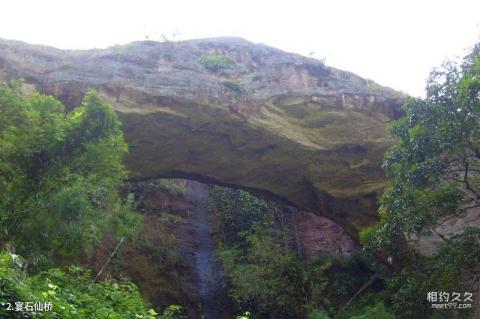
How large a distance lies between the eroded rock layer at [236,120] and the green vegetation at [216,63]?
5 centimetres

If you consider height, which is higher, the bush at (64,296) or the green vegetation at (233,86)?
the green vegetation at (233,86)

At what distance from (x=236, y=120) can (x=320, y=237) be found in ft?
23.6

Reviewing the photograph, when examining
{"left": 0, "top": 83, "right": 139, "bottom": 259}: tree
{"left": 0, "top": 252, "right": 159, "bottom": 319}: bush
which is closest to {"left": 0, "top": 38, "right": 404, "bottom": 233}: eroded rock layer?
{"left": 0, "top": 83, "right": 139, "bottom": 259}: tree

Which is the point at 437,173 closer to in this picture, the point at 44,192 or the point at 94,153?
the point at 94,153

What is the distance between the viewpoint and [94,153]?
27.1 ft

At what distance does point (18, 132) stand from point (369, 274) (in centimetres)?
1024

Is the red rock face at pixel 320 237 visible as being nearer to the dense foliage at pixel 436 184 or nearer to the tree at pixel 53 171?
the dense foliage at pixel 436 184

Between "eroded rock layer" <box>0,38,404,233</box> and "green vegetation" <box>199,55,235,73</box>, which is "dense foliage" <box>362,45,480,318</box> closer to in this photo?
"eroded rock layer" <box>0,38,404,233</box>

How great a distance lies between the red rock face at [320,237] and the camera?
17391 millimetres

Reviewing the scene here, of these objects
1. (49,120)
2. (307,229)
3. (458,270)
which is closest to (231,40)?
(307,229)

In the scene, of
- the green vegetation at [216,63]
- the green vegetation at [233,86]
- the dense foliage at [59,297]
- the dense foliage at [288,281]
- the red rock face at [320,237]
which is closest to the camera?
the dense foliage at [59,297]

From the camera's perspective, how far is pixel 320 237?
18219 mm

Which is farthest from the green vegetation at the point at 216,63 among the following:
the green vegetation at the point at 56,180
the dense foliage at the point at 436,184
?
the dense foliage at the point at 436,184

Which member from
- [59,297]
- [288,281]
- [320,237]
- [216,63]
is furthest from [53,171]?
[320,237]
